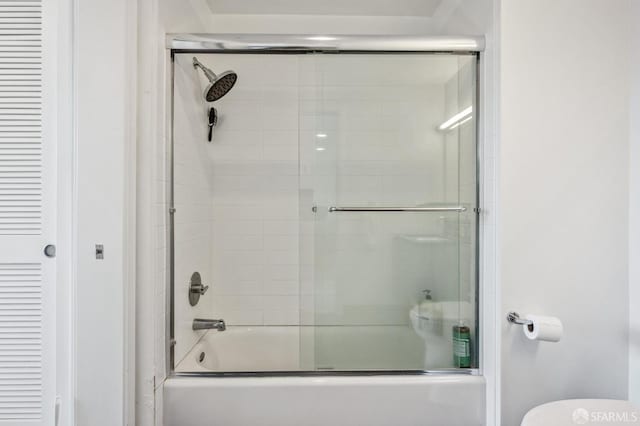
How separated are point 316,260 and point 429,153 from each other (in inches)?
27.9

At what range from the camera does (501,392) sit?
1.52 meters

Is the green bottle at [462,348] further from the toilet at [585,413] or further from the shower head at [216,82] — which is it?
the shower head at [216,82]

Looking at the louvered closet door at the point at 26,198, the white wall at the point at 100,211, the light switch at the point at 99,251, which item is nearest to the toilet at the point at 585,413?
the white wall at the point at 100,211

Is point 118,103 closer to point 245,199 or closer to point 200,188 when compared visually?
point 200,188

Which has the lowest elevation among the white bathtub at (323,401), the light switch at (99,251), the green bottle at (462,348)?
the white bathtub at (323,401)

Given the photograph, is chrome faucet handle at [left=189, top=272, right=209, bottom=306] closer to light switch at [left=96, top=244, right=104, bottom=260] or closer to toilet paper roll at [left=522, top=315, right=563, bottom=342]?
light switch at [left=96, top=244, right=104, bottom=260]

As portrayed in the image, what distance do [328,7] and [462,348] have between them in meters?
1.95

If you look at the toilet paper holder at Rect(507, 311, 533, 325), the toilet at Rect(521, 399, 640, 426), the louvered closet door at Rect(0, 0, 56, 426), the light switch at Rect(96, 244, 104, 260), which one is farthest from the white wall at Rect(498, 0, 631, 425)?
the louvered closet door at Rect(0, 0, 56, 426)

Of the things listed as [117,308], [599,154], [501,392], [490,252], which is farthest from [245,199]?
[599,154]

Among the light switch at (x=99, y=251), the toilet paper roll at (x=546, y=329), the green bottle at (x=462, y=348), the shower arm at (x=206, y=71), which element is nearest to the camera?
the light switch at (x=99, y=251)

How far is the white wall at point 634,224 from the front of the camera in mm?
1529

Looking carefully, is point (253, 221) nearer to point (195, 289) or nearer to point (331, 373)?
point (195, 289)

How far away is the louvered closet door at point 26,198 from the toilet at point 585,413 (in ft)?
5.67

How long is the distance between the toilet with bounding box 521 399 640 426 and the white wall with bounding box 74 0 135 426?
1.47m
